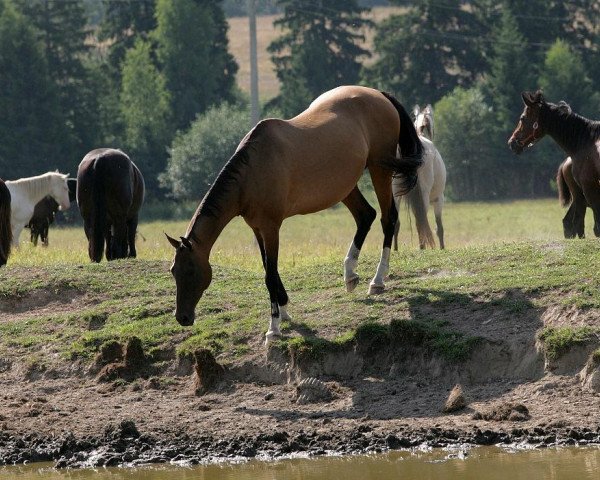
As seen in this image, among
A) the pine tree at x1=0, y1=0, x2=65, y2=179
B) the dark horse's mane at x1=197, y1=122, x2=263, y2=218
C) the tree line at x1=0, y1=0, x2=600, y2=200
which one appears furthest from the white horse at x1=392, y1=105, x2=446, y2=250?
the pine tree at x1=0, y1=0, x2=65, y2=179

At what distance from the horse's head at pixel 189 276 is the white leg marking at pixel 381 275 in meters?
1.89

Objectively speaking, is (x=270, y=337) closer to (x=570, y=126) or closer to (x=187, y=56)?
(x=570, y=126)

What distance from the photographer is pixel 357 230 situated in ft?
37.5

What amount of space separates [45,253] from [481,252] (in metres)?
8.71

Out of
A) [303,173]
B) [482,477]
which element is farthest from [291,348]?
[482,477]

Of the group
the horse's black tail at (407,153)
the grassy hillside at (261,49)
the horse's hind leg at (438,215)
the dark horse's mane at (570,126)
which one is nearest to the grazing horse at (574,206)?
the dark horse's mane at (570,126)

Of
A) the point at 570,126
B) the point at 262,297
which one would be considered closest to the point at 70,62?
the point at 570,126

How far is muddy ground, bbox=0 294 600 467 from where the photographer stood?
338 inches

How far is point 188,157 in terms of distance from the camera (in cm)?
5909

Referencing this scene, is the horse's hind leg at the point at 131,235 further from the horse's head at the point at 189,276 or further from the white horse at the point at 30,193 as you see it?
the horse's head at the point at 189,276

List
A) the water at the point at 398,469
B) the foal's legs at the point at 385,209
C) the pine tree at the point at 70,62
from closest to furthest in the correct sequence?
1. the water at the point at 398,469
2. the foal's legs at the point at 385,209
3. the pine tree at the point at 70,62

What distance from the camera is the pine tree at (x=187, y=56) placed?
71312 mm

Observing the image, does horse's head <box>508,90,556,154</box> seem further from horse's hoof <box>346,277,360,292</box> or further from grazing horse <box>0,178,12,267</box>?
grazing horse <box>0,178,12,267</box>

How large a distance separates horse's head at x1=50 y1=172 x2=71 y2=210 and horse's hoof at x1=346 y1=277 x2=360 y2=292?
11.4 meters
